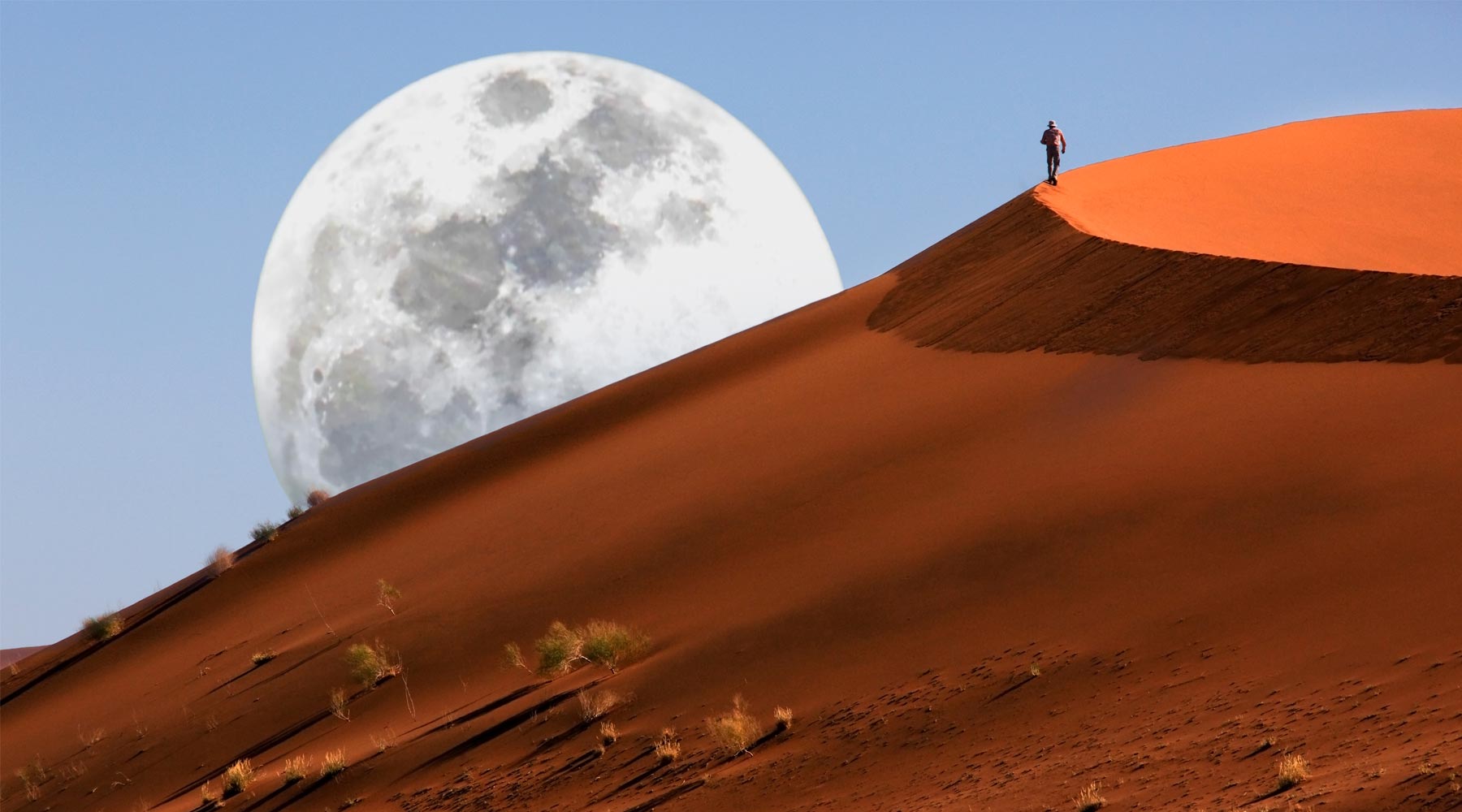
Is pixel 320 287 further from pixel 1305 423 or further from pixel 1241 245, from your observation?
pixel 1305 423

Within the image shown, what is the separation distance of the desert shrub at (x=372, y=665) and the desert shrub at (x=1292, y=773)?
10.2 m

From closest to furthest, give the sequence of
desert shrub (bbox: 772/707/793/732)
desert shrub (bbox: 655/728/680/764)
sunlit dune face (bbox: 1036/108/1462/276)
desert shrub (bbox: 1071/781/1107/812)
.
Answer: desert shrub (bbox: 1071/781/1107/812)
desert shrub (bbox: 772/707/793/732)
desert shrub (bbox: 655/728/680/764)
sunlit dune face (bbox: 1036/108/1462/276)

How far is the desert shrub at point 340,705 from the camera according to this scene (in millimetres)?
16516

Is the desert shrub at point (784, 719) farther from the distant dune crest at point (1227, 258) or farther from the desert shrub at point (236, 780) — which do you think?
the distant dune crest at point (1227, 258)

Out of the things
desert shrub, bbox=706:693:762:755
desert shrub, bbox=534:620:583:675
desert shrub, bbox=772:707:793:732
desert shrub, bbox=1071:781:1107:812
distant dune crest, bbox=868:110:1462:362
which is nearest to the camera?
desert shrub, bbox=1071:781:1107:812

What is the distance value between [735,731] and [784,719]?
0.38m

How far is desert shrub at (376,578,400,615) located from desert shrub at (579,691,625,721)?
5583 millimetres

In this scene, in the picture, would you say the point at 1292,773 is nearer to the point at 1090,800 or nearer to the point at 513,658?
the point at 1090,800

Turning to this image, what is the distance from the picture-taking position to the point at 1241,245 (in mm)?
23656

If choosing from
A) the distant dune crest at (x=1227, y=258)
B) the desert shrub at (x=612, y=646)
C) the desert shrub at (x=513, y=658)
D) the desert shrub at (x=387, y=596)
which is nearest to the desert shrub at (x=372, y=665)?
the desert shrub at (x=513, y=658)

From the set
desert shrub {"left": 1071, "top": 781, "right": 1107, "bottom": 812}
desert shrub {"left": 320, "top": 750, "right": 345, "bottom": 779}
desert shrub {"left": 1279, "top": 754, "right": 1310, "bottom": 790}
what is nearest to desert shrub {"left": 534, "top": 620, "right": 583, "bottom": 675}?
desert shrub {"left": 320, "top": 750, "right": 345, "bottom": 779}

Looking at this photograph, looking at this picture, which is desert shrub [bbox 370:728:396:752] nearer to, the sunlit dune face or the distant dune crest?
the distant dune crest

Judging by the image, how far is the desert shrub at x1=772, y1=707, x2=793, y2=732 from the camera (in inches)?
491

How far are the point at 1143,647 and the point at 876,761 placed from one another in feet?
6.29
